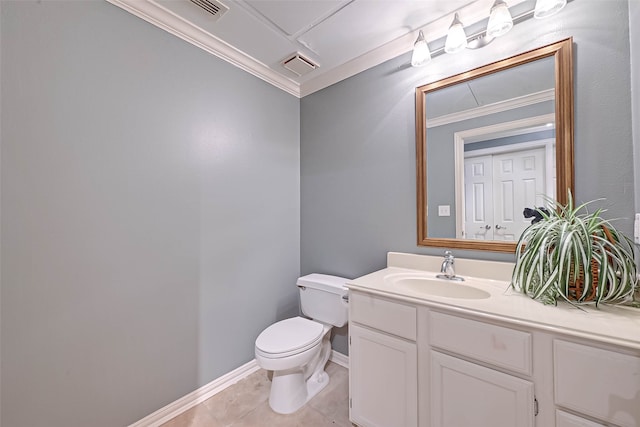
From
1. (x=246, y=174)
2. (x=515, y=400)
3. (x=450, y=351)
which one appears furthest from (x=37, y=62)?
(x=515, y=400)

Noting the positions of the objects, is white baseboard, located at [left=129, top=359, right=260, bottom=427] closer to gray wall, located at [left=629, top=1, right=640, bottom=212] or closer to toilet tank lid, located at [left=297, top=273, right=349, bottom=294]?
toilet tank lid, located at [left=297, top=273, right=349, bottom=294]

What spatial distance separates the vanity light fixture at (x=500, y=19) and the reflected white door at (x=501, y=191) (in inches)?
23.6

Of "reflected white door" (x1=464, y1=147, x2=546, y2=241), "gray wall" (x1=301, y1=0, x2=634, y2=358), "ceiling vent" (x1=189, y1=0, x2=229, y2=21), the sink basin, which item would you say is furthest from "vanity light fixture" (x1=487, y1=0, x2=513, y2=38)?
"ceiling vent" (x1=189, y1=0, x2=229, y2=21)

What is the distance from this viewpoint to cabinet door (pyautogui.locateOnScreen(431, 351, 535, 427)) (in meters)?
0.87

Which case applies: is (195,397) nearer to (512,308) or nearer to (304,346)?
(304,346)

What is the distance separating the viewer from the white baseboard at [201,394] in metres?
1.39

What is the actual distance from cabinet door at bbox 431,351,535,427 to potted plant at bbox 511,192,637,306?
35 centimetres

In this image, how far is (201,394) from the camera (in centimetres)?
158

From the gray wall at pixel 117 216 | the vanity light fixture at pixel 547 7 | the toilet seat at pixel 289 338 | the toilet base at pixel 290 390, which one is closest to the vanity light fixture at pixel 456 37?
the vanity light fixture at pixel 547 7

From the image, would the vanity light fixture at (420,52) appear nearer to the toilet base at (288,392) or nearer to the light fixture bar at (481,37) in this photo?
the light fixture bar at (481,37)

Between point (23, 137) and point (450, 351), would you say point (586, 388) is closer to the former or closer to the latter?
point (450, 351)

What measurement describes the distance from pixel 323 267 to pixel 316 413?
37.7 inches

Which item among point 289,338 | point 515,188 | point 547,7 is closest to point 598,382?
point 515,188

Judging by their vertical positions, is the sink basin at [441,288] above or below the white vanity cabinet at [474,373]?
above
